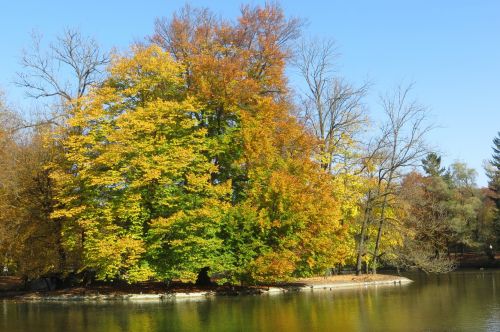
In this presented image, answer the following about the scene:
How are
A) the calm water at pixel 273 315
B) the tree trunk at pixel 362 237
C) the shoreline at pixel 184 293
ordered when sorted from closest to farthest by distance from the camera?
the calm water at pixel 273 315
the shoreline at pixel 184 293
the tree trunk at pixel 362 237

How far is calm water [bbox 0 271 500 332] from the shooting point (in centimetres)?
1531

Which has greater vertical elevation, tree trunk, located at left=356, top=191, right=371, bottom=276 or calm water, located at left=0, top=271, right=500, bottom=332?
tree trunk, located at left=356, top=191, right=371, bottom=276

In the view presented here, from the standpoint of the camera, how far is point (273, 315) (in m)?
18.6

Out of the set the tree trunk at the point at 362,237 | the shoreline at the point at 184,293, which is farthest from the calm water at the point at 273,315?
the tree trunk at the point at 362,237

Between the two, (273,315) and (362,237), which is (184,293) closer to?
(273,315)

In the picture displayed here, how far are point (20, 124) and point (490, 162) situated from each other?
56.0 meters

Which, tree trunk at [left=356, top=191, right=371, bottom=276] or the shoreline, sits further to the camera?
tree trunk at [left=356, top=191, right=371, bottom=276]

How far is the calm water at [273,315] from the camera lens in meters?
15.3

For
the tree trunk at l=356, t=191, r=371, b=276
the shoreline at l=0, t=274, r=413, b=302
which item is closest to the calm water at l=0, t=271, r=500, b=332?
the shoreline at l=0, t=274, r=413, b=302

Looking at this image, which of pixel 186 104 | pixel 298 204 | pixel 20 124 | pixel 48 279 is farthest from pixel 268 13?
pixel 48 279

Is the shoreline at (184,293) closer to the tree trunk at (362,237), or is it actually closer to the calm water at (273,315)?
the calm water at (273,315)

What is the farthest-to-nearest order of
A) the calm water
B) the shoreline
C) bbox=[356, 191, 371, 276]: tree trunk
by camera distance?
bbox=[356, 191, 371, 276]: tree trunk, the shoreline, the calm water

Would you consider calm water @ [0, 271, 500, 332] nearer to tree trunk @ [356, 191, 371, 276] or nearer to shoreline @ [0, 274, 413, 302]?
shoreline @ [0, 274, 413, 302]

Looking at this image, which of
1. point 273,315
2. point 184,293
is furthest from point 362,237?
point 273,315
